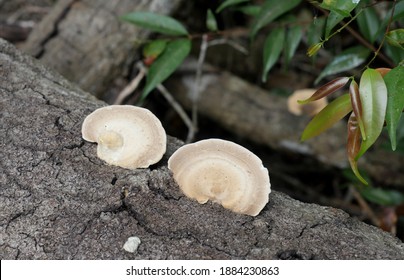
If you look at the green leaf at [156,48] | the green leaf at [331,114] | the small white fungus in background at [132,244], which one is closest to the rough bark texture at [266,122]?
the green leaf at [156,48]

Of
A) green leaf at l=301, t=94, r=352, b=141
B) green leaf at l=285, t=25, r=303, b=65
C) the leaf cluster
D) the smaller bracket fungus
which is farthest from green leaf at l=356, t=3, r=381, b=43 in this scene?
the smaller bracket fungus

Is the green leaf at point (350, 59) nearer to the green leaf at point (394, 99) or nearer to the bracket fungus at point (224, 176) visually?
the green leaf at point (394, 99)

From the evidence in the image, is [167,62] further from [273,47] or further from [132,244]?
[132,244]

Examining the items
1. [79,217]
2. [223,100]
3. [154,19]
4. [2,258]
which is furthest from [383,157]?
[2,258]

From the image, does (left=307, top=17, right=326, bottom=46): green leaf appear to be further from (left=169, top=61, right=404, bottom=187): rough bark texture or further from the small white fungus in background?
the small white fungus in background

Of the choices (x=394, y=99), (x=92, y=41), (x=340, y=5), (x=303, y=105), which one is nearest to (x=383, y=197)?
(x=303, y=105)
